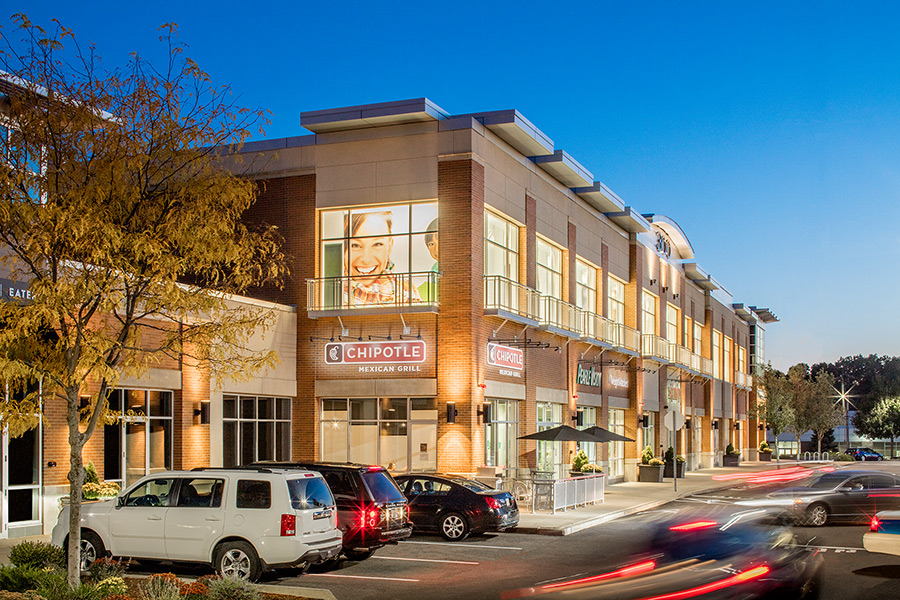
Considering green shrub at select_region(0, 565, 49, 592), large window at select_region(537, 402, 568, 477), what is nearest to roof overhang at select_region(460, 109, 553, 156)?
large window at select_region(537, 402, 568, 477)

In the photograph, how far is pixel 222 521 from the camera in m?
15.2

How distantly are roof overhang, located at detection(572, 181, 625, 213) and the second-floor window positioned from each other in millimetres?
2542

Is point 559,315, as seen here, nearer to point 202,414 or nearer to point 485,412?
point 485,412

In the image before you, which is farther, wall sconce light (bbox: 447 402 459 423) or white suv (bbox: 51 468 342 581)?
wall sconce light (bbox: 447 402 459 423)

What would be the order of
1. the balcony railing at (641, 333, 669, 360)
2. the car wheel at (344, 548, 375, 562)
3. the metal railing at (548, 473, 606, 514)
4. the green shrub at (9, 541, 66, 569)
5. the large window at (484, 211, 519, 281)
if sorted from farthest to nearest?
1. the balcony railing at (641, 333, 669, 360)
2. the large window at (484, 211, 519, 281)
3. the metal railing at (548, 473, 606, 514)
4. the car wheel at (344, 548, 375, 562)
5. the green shrub at (9, 541, 66, 569)

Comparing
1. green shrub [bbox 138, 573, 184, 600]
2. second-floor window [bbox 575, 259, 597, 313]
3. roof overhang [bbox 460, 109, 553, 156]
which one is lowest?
green shrub [bbox 138, 573, 184, 600]

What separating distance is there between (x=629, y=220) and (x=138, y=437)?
26481 mm

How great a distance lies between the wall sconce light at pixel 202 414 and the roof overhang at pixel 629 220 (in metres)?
23.0

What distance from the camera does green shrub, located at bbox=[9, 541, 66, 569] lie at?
45.0 ft

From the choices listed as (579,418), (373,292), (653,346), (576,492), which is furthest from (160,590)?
(653,346)

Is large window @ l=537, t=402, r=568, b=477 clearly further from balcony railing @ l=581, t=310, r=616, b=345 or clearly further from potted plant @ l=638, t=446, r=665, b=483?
potted plant @ l=638, t=446, r=665, b=483

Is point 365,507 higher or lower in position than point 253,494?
lower

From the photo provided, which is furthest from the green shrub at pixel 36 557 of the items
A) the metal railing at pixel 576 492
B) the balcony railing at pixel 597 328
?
the balcony railing at pixel 597 328

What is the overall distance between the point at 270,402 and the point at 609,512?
10.8m
